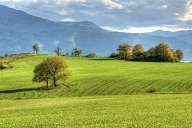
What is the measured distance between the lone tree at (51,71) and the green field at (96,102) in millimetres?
2724

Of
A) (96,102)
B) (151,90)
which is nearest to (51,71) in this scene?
(151,90)

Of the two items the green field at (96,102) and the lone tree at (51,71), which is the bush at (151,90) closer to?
the green field at (96,102)

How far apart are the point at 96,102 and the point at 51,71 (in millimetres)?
46859

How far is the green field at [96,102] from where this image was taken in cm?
4025

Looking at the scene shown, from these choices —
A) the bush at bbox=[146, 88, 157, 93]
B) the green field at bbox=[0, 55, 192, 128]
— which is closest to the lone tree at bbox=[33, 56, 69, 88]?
the green field at bbox=[0, 55, 192, 128]

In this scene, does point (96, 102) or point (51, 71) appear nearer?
point (96, 102)

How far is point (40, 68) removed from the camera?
372 ft

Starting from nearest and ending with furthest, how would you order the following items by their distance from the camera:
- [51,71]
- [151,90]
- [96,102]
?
[96,102] < [151,90] < [51,71]

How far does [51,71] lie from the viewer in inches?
4422

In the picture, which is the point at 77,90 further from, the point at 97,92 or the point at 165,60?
the point at 165,60

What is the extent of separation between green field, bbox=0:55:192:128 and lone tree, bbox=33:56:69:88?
2724 millimetres

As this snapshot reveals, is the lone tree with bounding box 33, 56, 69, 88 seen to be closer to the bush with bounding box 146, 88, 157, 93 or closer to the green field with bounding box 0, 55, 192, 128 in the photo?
the green field with bounding box 0, 55, 192, 128

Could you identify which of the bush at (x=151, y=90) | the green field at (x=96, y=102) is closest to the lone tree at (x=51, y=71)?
the green field at (x=96, y=102)

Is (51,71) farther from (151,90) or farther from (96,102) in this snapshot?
(96,102)
